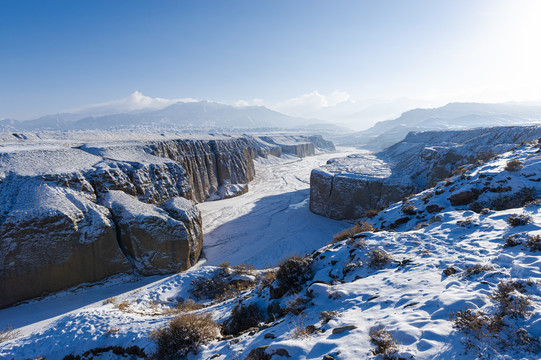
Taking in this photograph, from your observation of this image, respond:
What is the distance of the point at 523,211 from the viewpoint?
25.8 ft

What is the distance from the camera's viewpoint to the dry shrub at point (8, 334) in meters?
9.74

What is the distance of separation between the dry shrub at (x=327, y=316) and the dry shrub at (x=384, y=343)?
1.03 meters

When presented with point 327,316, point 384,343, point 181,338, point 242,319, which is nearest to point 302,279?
point 242,319

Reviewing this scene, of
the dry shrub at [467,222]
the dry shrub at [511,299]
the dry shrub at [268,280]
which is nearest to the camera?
the dry shrub at [511,299]

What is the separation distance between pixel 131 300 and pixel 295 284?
30.4 ft

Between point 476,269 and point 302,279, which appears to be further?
point 302,279

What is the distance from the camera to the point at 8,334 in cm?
1024

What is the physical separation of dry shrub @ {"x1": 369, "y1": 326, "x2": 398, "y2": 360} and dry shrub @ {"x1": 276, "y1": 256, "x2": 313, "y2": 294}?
3.39 metres

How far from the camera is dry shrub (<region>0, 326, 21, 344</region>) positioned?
384 inches

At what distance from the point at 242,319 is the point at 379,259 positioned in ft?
14.3

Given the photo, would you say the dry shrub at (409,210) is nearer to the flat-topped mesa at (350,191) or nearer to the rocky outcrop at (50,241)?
the flat-topped mesa at (350,191)

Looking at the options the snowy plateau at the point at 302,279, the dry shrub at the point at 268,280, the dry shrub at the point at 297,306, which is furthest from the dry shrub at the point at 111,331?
the dry shrub at the point at 297,306

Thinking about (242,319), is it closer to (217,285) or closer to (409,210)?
(217,285)

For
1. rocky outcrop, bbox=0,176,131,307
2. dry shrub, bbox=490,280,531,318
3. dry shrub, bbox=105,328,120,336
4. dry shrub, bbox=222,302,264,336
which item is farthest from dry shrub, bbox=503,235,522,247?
rocky outcrop, bbox=0,176,131,307
